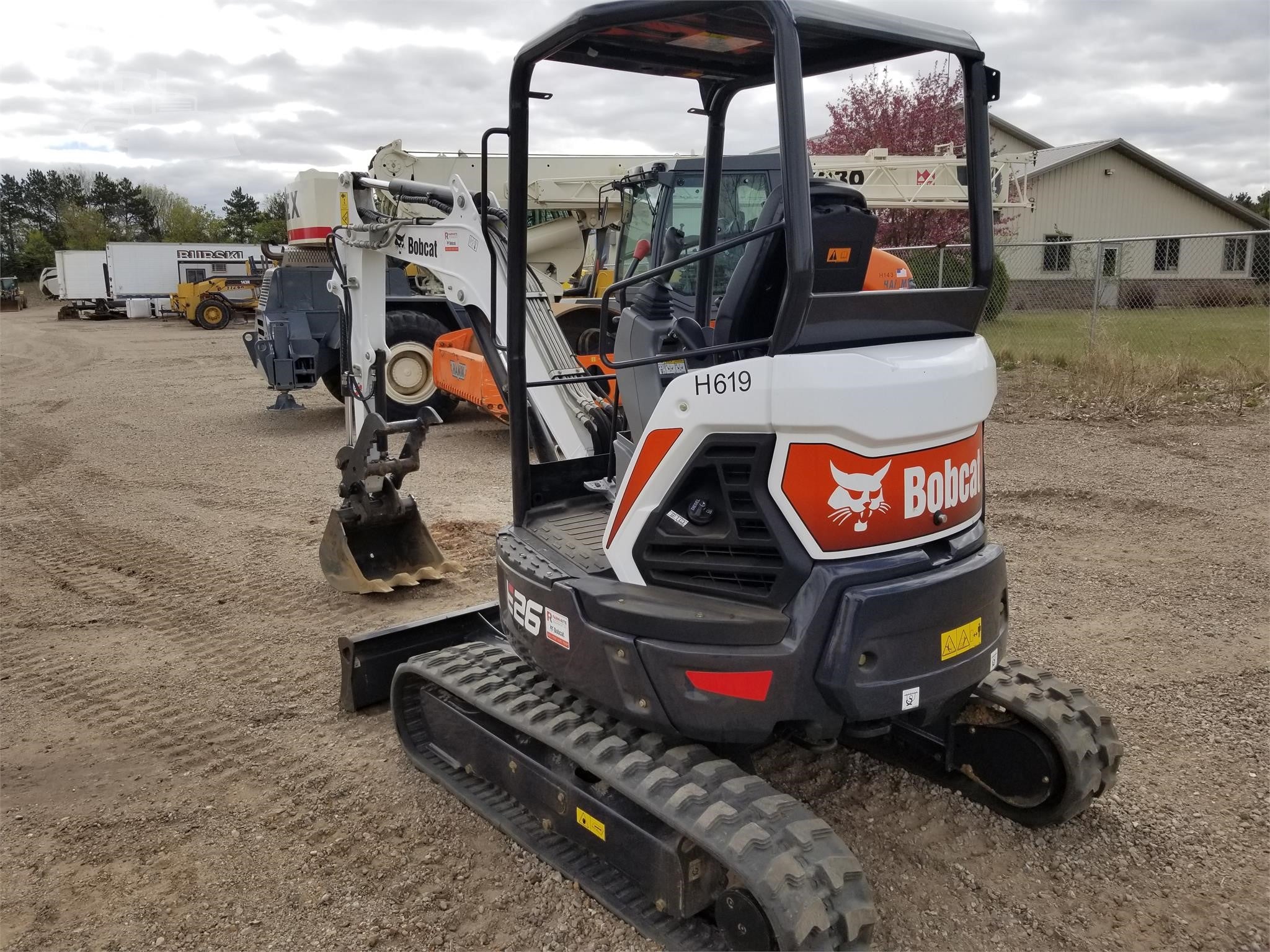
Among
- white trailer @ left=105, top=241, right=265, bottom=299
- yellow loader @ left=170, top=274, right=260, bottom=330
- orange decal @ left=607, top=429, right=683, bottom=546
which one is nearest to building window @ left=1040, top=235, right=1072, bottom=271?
orange decal @ left=607, top=429, right=683, bottom=546

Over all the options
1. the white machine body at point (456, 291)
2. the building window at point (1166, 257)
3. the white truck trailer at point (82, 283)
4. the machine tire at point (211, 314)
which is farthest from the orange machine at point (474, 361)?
the white truck trailer at point (82, 283)

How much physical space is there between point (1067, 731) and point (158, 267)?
3713cm

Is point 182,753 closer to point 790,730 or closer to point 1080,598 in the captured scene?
point 790,730

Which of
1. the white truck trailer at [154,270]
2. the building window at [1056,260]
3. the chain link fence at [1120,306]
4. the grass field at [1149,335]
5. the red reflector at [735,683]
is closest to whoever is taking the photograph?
the red reflector at [735,683]

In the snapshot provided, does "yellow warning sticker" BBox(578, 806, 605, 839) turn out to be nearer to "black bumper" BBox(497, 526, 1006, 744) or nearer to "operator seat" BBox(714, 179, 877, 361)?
"black bumper" BBox(497, 526, 1006, 744)

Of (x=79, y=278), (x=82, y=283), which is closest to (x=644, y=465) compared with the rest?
(x=82, y=283)

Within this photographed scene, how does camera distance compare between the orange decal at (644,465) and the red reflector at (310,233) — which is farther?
the red reflector at (310,233)

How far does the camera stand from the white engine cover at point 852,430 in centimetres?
245

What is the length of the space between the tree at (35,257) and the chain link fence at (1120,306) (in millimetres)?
56068

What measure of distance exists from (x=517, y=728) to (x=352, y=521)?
8.80ft

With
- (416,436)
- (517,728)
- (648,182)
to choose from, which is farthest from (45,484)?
(517,728)

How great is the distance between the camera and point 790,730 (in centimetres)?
288

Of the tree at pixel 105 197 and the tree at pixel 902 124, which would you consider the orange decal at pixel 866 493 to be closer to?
the tree at pixel 902 124

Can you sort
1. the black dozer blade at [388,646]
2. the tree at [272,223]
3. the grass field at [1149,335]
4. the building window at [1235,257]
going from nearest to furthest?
the black dozer blade at [388,646]
the grass field at [1149,335]
the building window at [1235,257]
the tree at [272,223]
